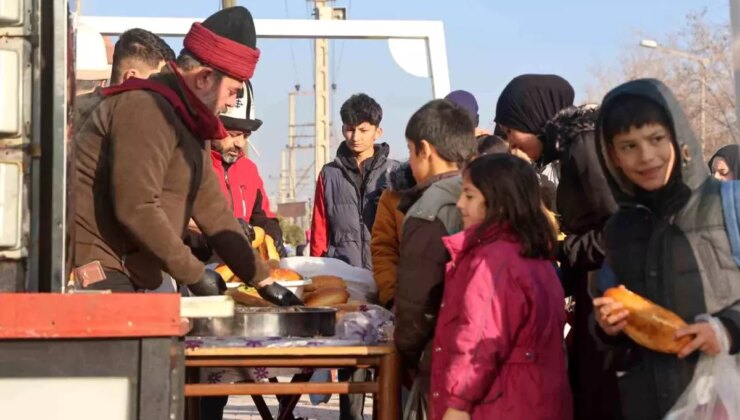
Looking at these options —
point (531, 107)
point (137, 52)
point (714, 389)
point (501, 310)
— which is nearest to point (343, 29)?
point (137, 52)

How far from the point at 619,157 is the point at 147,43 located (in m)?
2.74

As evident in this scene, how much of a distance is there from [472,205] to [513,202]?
0.43ft

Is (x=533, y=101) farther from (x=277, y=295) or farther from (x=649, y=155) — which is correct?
(x=649, y=155)

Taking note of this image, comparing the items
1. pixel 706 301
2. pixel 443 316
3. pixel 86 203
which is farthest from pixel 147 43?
pixel 706 301

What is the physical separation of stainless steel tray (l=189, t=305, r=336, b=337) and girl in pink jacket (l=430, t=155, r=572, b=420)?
43 centimetres

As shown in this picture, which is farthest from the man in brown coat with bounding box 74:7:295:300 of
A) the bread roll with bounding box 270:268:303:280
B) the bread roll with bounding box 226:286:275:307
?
the bread roll with bounding box 270:268:303:280

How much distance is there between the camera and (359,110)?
7.22 meters

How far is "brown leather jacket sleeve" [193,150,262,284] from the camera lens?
15.1 ft

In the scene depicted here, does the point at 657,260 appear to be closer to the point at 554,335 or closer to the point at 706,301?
the point at 706,301

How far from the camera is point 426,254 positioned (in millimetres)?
4215

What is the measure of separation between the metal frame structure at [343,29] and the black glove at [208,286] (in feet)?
10.3

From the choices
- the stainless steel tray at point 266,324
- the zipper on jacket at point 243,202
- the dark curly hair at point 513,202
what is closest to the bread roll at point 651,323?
the dark curly hair at point 513,202

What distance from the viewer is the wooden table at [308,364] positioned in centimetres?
405

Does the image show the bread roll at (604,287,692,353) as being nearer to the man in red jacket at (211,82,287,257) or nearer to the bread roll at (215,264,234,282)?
the bread roll at (215,264,234,282)
